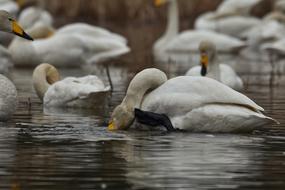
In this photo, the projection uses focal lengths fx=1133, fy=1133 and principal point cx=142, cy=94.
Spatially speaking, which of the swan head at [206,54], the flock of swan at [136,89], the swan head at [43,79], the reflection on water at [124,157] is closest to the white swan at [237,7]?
the flock of swan at [136,89]

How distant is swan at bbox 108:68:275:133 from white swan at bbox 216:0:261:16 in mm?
19364

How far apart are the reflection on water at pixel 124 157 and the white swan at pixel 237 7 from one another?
17.8 m

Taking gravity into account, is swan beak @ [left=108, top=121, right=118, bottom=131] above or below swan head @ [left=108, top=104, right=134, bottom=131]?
below

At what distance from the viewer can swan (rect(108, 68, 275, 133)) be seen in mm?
10203

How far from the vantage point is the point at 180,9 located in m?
31.9

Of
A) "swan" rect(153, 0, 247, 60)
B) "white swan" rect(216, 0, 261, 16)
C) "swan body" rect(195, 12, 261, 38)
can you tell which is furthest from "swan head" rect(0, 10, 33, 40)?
"white swan" rect(216, 0, 261, 16)

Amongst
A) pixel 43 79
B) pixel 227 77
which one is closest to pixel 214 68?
pixel 227 77

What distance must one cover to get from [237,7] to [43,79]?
1717 cm

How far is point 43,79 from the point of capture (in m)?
13.5

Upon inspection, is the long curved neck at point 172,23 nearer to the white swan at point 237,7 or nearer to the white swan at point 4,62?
the white swan at point 237,7

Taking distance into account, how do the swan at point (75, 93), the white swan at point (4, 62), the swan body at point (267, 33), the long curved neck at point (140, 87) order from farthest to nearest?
the swan body at point (267, 33) → the white swan at point (4, 62) → the swan at point (75, 93) → the long curved neck at point (140, 87)

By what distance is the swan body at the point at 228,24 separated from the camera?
95.8 feet

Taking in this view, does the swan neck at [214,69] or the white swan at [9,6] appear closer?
the swan neck at [214,69]

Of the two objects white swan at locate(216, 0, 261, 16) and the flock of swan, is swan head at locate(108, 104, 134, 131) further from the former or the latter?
white swan at locate(216, 0, 261, 16)
